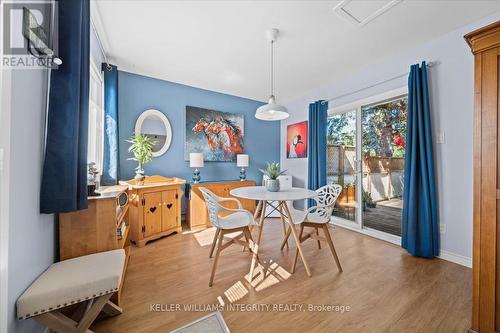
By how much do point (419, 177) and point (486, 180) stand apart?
1387 mm

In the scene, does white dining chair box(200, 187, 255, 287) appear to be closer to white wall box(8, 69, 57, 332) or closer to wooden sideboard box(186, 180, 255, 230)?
white wall box(8, 69, 57, 332)

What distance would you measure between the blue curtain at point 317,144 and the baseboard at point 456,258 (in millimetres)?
1742

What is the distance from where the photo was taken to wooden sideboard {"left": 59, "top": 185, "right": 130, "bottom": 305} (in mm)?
1339

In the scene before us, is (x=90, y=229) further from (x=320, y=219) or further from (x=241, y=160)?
(x=241, y=160)

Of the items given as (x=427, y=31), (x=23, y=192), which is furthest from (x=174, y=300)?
(x=427, y=31)

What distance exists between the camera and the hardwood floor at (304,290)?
1.36m

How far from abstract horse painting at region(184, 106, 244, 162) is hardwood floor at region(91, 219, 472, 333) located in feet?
6.28

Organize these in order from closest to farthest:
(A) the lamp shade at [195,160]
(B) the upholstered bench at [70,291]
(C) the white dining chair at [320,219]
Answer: (B) the upholstered bench at [70,291] < (C) the white dining chair at [320,219] < (A) the lamp shade at [195,160]

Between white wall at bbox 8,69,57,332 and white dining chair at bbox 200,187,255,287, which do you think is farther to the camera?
white dining chair at bbox 200,187,255,287

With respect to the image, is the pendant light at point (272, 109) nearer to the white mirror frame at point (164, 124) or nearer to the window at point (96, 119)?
the white mirror frame at point (164, 124)

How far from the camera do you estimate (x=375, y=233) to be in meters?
3.01

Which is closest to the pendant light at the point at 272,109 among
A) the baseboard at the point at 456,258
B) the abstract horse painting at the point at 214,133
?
the abstract horse painting at the point at 214,133

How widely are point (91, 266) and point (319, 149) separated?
11.4 ft

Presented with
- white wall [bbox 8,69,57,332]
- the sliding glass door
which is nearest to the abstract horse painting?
the sliding glass door
